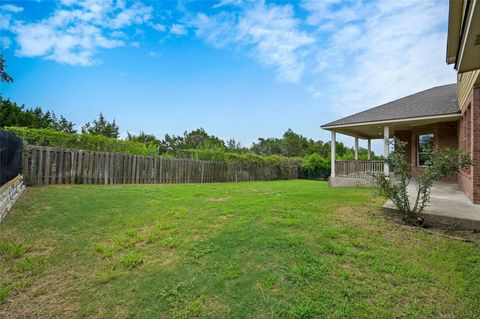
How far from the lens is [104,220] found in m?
4.80

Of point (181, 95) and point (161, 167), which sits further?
point (181, 95)

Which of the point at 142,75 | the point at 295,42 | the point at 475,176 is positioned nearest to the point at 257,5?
the point at 295,42

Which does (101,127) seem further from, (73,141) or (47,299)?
(47,299)

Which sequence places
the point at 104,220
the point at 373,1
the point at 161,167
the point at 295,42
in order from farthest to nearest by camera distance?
the point at 161,167 < the point at 295,42 < the point at 373,1 < the point at 104,220

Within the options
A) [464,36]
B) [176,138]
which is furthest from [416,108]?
[176,138]

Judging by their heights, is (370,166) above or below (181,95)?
below

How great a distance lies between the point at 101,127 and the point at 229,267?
91.1 ft

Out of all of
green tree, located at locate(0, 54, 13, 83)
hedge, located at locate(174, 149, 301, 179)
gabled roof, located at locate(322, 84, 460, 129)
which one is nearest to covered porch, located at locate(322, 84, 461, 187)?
gabled roof, located at locate(322, 84, 460, 129)

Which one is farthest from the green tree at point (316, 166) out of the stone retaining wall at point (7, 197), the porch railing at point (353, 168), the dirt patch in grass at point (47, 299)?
the dirt patch in grass at point (47, 299)

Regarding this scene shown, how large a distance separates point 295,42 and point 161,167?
30.2 ft

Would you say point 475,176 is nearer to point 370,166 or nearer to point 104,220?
point 370,166

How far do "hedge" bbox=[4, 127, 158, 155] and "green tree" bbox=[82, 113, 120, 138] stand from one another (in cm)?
1679

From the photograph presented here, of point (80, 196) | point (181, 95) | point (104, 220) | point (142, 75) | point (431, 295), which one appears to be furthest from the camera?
point (181, 95)

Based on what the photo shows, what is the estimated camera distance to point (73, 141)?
9414 mm
